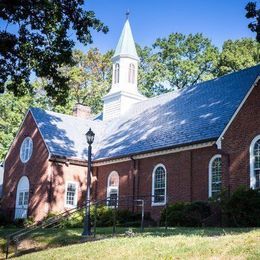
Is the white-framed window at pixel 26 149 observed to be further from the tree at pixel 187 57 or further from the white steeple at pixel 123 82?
the tree at pixel 187 57

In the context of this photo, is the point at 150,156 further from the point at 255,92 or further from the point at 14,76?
the point at 14,76

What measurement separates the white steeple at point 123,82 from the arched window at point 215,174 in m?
15.3

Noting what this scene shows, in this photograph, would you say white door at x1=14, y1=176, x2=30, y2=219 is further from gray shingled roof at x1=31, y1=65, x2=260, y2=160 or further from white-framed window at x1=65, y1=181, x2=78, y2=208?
gray shingled roof at x1=31, y1=65, x2=260, y2=160

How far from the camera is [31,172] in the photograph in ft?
106

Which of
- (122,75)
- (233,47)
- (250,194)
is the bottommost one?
(250,194)

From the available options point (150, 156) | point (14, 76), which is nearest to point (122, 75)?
point (150, 156)

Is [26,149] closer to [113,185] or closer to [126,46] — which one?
[113,185]

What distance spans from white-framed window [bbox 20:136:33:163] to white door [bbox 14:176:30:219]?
4.66 ft

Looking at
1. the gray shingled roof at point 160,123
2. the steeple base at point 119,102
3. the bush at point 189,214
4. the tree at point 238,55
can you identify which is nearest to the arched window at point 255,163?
the gray shingled roof at point 160,123

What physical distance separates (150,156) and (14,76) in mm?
11649

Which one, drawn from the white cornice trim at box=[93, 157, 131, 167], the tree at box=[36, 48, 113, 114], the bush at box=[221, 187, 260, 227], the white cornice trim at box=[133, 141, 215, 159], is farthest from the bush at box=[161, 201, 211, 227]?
the tree at box=[36, 48, 113, 114]

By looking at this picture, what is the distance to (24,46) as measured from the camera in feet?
54.7

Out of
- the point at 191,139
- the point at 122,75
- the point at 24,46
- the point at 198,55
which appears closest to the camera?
the point at 24,46

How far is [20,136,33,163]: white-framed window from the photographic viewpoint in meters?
33.2
